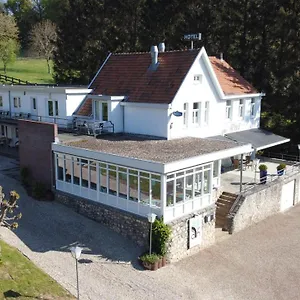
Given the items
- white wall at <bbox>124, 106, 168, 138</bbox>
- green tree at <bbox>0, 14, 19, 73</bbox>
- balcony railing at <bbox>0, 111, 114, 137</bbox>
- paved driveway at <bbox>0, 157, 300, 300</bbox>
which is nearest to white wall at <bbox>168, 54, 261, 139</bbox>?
white wall at <bbox>124, 106, 168, 138</bbox>

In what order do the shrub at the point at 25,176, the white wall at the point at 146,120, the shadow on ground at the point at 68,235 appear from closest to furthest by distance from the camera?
the shadow on ground at the point at 68,235 → the white wall at the point at 146,120 → the shrub at the point at 25,176

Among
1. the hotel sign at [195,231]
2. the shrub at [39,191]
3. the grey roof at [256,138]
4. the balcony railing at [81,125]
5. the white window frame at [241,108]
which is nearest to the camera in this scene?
the hotel sign at [195,231]

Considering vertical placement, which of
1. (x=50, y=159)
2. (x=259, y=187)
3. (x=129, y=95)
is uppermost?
(x=129, y=95)

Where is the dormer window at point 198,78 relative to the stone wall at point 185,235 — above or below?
above

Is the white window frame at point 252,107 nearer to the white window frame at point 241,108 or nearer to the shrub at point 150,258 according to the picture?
the white window frame at point 241,108

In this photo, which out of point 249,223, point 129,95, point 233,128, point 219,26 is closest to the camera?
point 249,223

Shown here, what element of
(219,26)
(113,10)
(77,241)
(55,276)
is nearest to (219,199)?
(77,241)

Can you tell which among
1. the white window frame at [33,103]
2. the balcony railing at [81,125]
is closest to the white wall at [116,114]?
the balcony railing at [81,125]

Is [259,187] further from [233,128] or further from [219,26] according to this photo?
[219,26]
